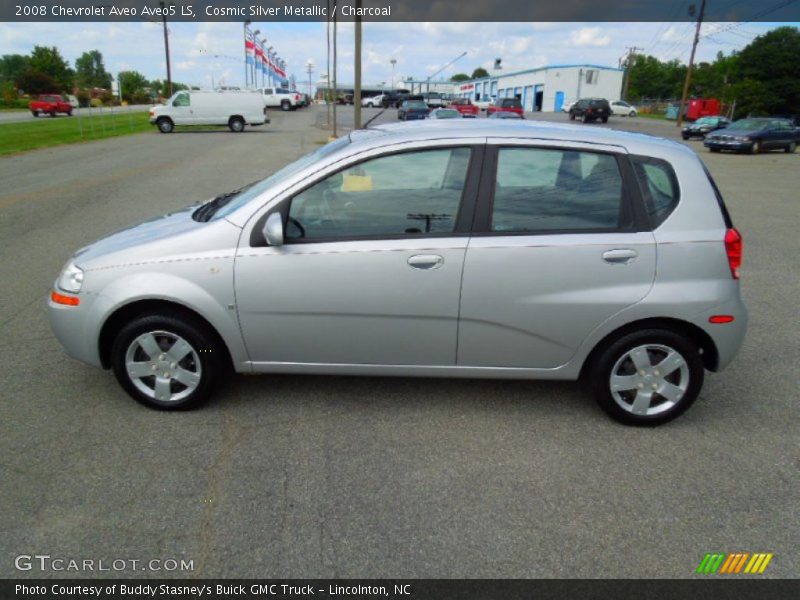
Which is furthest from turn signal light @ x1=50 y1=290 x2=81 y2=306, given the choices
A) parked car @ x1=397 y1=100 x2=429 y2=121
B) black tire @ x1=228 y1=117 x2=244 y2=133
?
black tire @ x1=228 y1=117 x2=244 y2=133

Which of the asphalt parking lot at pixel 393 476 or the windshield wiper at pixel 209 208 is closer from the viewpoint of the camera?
the asphalt parking lot at pixel 393 476

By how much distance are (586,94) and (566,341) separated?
80.3 m

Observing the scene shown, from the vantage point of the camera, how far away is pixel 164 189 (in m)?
12.5

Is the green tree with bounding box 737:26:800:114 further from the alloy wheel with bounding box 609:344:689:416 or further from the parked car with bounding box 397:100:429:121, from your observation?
the alloy wheel with bounding box 609:344:689:416

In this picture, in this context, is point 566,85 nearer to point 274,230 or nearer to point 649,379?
point 649,379

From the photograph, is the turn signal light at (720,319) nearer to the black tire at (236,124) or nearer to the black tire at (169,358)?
the black tire at (169,358)

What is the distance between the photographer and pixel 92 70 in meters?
130

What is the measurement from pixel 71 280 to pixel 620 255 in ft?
10.7

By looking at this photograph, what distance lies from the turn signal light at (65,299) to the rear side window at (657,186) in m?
3.41

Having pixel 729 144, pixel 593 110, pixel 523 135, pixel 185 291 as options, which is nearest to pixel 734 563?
pixel 523 135

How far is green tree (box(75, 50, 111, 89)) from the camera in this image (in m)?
115

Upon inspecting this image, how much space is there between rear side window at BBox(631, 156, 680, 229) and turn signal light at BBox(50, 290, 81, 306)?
3.41 meters

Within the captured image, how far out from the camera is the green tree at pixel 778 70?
46.3m

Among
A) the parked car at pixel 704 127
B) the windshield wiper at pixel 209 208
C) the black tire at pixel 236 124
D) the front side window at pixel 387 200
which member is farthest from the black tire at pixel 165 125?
the front side window at pixel 387 200
